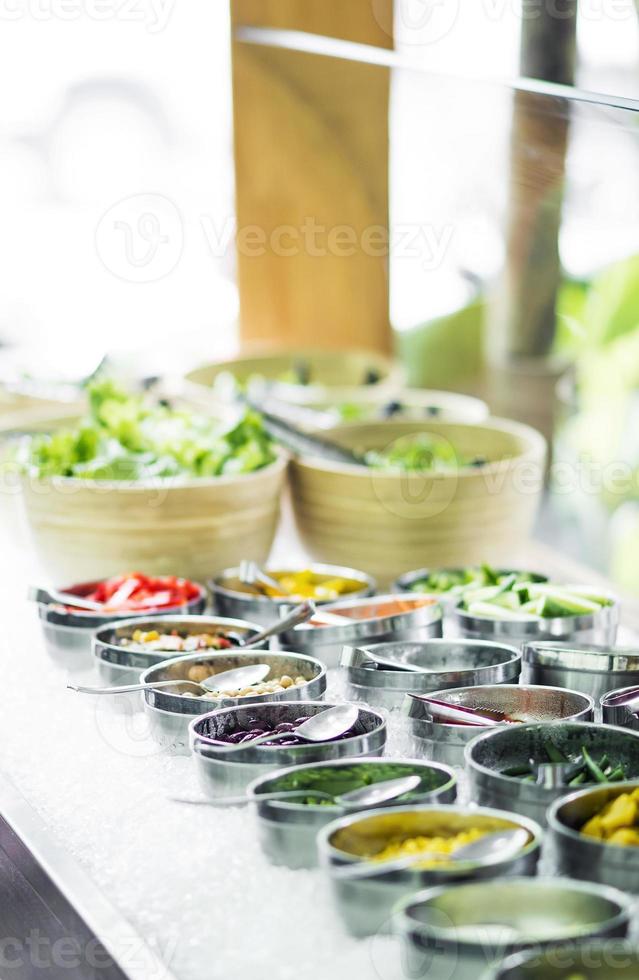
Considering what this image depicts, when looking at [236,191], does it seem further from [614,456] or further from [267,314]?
[614,456]

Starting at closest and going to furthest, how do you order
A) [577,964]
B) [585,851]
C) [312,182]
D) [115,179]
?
[577,964]
[585,851]
[312,182]
[115,179]

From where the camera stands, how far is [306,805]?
95 cm

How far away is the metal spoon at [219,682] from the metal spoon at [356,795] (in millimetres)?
256

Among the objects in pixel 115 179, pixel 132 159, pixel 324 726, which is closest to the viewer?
pixel 324 726

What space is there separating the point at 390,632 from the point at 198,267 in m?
2.29

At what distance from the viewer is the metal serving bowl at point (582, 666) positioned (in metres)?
1.27

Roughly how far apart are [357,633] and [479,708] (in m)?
0.25

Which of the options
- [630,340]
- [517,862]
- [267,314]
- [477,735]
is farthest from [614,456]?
[517,862]

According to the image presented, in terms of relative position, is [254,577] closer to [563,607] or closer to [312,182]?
[563,607]

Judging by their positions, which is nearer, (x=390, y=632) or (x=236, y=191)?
(x=390, y=632)

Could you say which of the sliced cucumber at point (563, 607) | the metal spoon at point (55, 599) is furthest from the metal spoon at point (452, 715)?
the metal spoon at point (55, 599)

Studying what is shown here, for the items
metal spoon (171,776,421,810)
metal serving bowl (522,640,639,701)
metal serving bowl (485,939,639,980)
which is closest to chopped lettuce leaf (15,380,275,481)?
metal serving bowl (522,640,639,701)

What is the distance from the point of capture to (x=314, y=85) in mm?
2574

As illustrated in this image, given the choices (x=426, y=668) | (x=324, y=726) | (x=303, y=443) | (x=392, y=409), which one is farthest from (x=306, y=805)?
(x=392, y=409)
